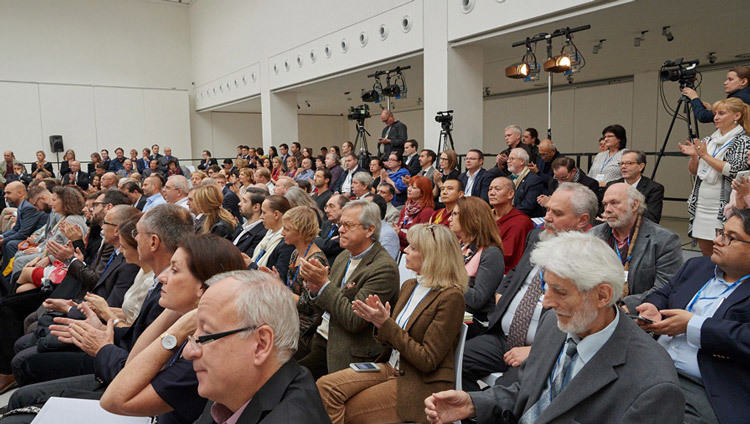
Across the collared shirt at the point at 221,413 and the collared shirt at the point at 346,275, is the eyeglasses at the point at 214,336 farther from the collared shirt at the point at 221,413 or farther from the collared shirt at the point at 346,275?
the collared shirt at the point at 346,275

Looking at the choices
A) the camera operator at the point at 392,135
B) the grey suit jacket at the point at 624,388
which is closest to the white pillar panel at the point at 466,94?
the camera operator at the point at 392,135

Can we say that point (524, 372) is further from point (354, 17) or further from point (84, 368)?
point (354, 17)

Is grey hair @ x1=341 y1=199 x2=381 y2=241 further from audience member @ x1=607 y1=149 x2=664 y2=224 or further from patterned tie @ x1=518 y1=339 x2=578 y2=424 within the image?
audience member @ x1=607 y1=149 x2=664 y2=224

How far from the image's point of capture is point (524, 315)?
2494 mm

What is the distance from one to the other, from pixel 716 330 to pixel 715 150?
262cm

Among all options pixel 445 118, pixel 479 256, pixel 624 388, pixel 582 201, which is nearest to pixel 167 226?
pixel 479 256

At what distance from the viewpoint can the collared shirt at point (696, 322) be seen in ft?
6.07

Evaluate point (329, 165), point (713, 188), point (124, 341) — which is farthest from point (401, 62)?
point (124, 341)

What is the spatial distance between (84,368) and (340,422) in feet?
4.72

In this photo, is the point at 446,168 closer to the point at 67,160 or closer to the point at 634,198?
the point at 634,198

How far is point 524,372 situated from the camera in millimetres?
1717

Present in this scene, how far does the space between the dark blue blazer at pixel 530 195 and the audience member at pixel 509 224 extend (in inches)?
56.5

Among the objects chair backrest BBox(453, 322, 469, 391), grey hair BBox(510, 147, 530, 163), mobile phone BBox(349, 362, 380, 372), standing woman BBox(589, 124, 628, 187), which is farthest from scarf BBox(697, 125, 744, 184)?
mobile phone BBox(349, 362, 380, 372)

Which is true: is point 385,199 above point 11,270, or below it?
above
